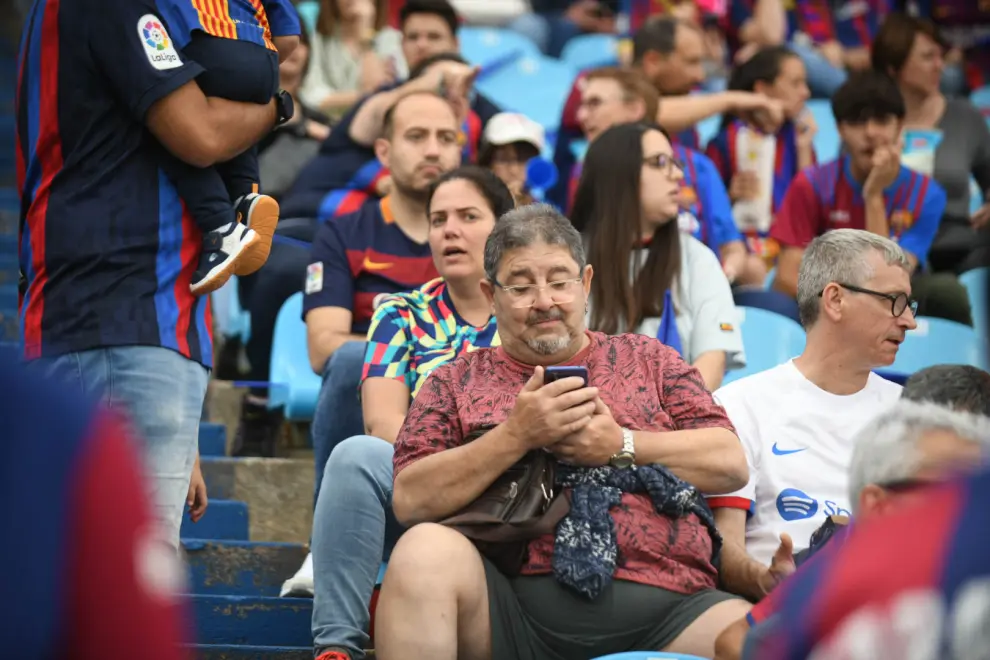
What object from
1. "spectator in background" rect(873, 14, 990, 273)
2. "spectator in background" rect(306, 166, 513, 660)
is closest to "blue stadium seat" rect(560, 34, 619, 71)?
"spectator in background" rect(873, 14, 990, 273)

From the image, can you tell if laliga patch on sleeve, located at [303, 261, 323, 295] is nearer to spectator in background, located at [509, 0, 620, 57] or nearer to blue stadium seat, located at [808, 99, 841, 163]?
blue stadium seat, located at [808, 99, 841, 163]

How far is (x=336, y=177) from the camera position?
5578 millimetres

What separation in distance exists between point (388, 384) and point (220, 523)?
1106mm

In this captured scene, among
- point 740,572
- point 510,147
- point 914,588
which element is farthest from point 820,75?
point 914,588

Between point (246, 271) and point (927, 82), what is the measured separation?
449cm

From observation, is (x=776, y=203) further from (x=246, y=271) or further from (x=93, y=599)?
(x=93, y=599)

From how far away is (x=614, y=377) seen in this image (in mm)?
3092

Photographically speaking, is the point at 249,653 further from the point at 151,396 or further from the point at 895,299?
the point at 895,299

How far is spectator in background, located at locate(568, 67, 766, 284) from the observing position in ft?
17.3

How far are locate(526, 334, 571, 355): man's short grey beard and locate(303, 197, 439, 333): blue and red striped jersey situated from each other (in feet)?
4.40

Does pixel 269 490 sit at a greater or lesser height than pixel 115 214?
lesser

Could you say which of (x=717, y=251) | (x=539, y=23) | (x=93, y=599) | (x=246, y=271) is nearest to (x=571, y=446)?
(x=246, y=271)

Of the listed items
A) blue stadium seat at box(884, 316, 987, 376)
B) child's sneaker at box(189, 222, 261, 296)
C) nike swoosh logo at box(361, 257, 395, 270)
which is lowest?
blue stadium seat at box(884, 316, 987, 376)

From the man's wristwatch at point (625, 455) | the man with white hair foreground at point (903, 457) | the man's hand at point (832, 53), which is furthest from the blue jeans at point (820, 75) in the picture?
the man with white hair foreground at point (903, 457)
